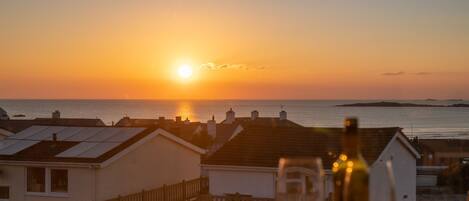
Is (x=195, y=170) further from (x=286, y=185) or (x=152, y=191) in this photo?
(x=286, y=185)

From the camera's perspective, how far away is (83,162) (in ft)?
63.1

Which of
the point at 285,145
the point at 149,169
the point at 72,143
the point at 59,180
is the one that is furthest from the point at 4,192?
the point at 285,145

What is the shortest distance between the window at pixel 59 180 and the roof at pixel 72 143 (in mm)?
463

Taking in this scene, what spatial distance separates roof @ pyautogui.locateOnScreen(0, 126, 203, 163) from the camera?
19875mm

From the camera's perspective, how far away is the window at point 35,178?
65.5 ft

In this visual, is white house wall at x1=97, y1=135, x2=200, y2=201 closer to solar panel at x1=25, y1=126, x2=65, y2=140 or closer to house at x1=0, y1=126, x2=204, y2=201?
house at x1=0, y1=126, x2=204, y2=201

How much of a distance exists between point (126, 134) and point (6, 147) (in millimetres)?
3937

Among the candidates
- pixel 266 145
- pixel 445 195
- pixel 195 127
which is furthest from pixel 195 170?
pixel 195 127

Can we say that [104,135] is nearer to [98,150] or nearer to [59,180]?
[98,150]

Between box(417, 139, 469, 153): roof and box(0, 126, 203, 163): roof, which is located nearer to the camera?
box(0, 126, 203, 163): roof

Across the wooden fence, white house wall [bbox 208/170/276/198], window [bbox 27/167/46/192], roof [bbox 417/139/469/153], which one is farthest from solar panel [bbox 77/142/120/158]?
roof [bbox 417/139/469/153]

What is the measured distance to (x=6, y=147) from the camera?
2136cm

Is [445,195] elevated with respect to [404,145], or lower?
lower

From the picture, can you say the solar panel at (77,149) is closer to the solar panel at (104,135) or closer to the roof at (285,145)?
the solar panel at (104,135)
